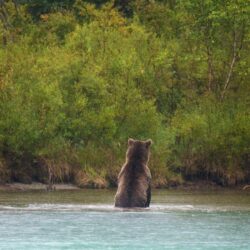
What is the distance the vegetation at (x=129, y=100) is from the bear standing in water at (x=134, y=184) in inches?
438

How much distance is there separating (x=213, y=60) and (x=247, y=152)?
356 inches

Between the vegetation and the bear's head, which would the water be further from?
the vegetation

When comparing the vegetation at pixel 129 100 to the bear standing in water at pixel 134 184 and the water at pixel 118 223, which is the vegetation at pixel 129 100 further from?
the bear standing in water at pixel 134 184

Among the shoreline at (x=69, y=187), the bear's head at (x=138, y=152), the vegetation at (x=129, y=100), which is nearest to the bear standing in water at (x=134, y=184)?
the bear's head at (x=138, y=152)

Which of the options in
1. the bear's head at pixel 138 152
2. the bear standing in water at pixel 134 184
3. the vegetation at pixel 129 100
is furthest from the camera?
the vegetation at pixel 129 100

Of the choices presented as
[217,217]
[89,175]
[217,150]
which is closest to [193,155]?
[217,150]

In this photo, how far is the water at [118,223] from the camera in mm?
23453

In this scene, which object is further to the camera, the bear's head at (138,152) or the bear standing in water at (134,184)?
the bear's head at (138,152)

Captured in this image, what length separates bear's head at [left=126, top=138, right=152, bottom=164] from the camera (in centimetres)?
3045

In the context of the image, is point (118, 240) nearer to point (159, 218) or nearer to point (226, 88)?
point (159, 218)

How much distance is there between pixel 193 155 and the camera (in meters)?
45.0

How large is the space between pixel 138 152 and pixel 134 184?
112cm

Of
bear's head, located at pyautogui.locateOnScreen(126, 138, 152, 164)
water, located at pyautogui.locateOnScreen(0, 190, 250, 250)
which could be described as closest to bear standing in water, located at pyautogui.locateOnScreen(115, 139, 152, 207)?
bear's head, located at pyautogui.locateOnScreen(126, 138, 152, 164)

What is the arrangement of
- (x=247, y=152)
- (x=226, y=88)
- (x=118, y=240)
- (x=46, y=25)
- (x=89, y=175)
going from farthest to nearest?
(x=46, y=25)
(x=226, y=88)
(x=247, y=152)
(x=89, y=175)
(x=118, y=240)
